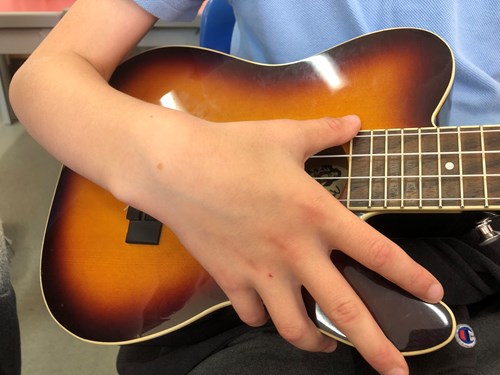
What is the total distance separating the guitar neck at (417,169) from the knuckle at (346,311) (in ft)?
0.42

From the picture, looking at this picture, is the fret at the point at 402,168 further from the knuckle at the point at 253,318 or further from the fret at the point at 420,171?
the knuckle at the point at 253,318

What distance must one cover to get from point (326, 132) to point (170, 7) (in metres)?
0.33

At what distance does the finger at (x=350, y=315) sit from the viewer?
1.52 ft

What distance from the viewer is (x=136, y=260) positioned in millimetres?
647

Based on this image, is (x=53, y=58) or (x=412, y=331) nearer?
(x=412, y=331)

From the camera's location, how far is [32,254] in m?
1.44

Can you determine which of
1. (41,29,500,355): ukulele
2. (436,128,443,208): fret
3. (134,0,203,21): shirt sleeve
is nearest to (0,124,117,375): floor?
(41,29,500,355): ukulele

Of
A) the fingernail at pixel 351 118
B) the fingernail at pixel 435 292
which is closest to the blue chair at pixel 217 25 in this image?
the fingernail at pixel 351 118

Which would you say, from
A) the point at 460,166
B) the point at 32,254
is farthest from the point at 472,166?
the point at 32,254

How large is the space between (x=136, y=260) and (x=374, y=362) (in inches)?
13.2

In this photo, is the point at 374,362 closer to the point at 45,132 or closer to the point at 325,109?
the point at 325,109

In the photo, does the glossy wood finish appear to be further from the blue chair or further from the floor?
the floor

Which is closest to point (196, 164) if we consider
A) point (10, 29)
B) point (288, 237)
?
point (288, 237)

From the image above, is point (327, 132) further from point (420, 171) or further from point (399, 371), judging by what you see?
point (399, 371)
